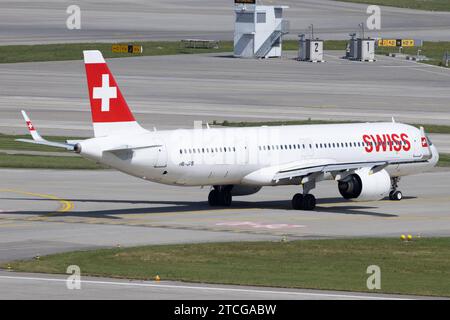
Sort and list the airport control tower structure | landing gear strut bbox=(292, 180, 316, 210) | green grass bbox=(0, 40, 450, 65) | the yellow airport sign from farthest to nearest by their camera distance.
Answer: the yellow airport sign < the airport control tower structure < green grass bbox=(0, 40, 450, 65) < landing gear strut bbox=(292, 180, 316, 210)

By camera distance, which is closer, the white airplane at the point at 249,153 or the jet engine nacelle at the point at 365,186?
the white airplane at the point at 249,153

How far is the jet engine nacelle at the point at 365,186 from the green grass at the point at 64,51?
114m

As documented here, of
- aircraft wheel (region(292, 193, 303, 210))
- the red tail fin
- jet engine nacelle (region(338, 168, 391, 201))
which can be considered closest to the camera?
the red tail fin

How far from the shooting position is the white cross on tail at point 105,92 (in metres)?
63.2

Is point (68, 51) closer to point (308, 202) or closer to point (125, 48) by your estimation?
point (125, 48)

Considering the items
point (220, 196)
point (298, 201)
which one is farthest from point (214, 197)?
point (298, 201)

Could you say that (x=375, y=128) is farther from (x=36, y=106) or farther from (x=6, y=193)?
(x=36, y=106)

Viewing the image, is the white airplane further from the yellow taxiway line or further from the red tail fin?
the yellow taxiway line

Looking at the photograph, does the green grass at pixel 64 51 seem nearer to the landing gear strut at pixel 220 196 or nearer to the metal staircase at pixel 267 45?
the metal staircase at pixel 267 45

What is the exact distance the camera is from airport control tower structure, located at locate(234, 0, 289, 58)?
185125 millimetres

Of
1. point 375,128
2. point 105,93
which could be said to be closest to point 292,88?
point 375,128

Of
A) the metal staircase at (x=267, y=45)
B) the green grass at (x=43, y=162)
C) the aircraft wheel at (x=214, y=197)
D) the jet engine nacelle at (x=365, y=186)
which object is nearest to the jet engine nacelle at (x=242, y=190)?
the aircraft wheel at (x=214, y=197)

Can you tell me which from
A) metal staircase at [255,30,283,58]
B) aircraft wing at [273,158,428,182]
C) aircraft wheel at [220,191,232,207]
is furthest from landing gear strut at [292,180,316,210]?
metal staircase at [255,30,283,58]
